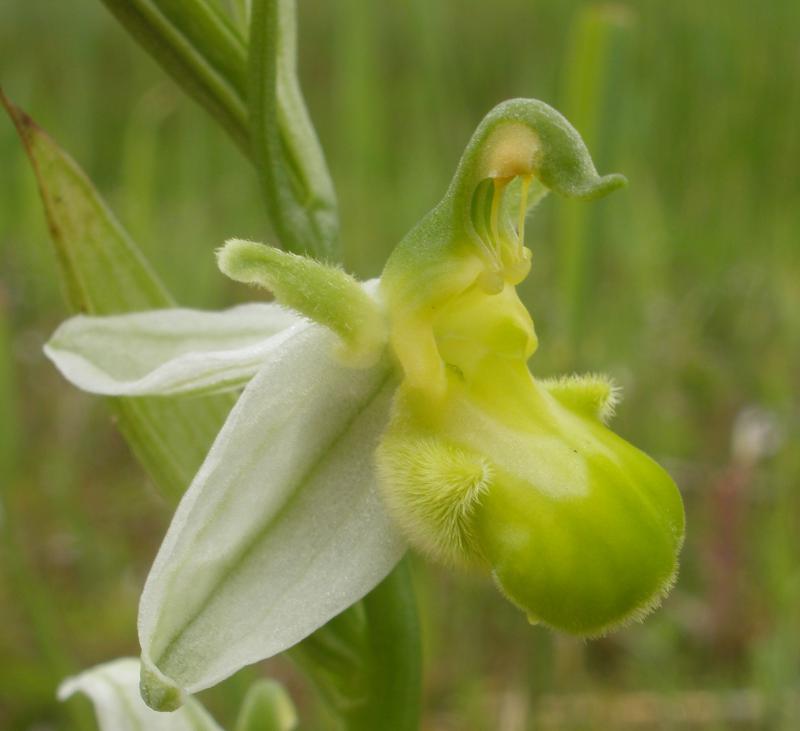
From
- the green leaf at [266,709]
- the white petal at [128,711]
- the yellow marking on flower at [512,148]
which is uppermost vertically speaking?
the yellow marking on flower at [512,148]

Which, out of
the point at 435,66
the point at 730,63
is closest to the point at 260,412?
the point at 435,66

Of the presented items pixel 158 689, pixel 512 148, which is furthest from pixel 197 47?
pixel 158 689

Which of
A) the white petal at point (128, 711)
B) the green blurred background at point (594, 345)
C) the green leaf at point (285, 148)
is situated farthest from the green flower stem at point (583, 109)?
the white petal at point (128, 711)

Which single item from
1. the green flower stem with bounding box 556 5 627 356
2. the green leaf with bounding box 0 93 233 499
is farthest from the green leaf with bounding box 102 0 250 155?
the green flower stem with bounding box 556 5 627 356

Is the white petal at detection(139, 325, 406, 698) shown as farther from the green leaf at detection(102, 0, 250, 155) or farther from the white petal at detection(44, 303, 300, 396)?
the green leaf at detection(102, 0, 250, 155)

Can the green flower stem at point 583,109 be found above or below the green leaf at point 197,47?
below

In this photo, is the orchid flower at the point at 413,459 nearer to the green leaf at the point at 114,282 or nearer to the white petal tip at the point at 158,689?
the white petal tip at the point at 158,689
